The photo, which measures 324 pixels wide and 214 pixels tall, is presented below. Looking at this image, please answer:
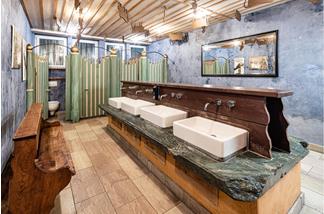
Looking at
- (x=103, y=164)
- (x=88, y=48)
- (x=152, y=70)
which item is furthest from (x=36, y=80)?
(x=103, y=164)

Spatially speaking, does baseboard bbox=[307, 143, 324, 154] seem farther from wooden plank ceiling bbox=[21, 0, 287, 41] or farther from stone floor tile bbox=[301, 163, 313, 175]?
wooden plank ceiling bbox=[21, 0, 287, 41]

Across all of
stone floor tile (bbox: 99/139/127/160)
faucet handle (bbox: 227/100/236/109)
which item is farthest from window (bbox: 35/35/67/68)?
faucet handle (bbox: 227/100/236/109)

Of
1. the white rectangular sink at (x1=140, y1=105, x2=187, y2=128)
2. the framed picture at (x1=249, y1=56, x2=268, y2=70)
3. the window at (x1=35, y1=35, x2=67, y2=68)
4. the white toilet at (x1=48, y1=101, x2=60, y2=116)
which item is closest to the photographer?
the white rectangular sink at (x1=140, y1=105, x2=187, y2=128)

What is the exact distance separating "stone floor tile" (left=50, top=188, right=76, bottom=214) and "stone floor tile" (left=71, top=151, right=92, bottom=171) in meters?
0.51

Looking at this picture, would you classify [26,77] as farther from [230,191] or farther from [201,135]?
[230,191]

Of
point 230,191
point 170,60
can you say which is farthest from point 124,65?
point 230,191

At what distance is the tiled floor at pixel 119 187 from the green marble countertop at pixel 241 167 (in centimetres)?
58

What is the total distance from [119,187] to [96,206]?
310 millimetres

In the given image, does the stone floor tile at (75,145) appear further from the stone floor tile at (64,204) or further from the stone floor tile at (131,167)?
the stone floor tile at (64,204)

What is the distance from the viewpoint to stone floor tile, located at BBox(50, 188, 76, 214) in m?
1.56

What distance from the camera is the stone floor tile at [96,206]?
5.12 feet

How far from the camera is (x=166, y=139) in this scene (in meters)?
1.65

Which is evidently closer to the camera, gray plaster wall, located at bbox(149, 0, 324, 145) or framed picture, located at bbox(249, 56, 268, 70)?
gray plaster wall, located at bbox(149, 0, 324, 145)

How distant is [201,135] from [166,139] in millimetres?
387
